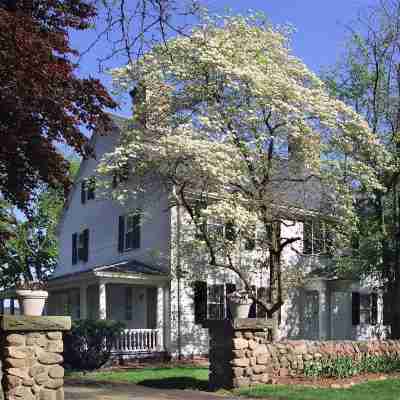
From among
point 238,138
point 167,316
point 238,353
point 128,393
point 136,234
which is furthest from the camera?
point 136,234

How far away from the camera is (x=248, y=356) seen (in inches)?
539

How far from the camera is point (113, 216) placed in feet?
84.7

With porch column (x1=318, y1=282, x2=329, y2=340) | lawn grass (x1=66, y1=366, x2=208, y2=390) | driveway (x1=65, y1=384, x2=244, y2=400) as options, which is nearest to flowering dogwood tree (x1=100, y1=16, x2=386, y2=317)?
lawn grass (x1=66, y1=366, x2=208, y2=390)

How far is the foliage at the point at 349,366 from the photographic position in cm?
1497

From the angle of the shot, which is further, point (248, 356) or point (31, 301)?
point (248, 356)

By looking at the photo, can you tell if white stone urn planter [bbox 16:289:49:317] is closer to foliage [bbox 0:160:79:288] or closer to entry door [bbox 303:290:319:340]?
entry door [bbox 303:290:319:340]

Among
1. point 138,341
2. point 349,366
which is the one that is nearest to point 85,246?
point 138,341

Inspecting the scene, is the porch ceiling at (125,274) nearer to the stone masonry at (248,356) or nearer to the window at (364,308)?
the stone masonry at (248,356)

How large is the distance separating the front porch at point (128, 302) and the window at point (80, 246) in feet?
5.48

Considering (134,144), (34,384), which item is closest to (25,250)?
(134,144)

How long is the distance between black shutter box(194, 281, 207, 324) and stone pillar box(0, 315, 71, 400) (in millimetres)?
13949

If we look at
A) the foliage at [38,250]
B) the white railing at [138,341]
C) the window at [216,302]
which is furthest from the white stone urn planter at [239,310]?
the foliage at [38,250]

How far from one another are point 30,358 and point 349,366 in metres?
8.62

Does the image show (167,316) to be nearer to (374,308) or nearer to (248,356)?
(248,356)
